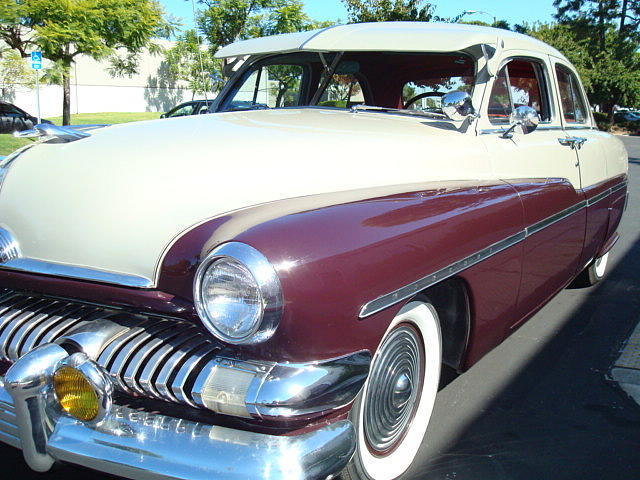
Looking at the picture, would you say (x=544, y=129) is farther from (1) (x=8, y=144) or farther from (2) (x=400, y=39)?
(1) (x=8, y=144)

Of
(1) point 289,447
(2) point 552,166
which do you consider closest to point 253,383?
(1) point 289,447

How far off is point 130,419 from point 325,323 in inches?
23.3

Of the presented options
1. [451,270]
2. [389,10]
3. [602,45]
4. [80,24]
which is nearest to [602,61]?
[602,45]

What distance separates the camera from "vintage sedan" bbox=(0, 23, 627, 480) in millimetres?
1612

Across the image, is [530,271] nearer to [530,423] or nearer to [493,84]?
[530,423]

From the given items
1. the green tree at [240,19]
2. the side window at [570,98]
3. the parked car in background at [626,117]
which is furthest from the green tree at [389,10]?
the parked car in background at [626,117]

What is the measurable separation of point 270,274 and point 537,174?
2.03 metres

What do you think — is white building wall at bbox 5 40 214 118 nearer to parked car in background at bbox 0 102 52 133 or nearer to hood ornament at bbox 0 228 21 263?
parked car in background at bbox 0 102 52 133

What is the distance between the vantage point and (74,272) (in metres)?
1.93

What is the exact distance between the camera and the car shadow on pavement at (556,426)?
7.83 feet

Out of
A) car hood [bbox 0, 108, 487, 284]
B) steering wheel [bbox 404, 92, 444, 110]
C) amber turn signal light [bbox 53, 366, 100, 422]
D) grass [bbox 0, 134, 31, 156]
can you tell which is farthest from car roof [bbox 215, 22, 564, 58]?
grass [bbox 0, 134, 31, 156]

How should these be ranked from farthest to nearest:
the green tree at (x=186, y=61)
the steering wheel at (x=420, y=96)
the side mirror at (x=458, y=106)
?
the green tree at (x=186, y=61)
the steering wheel at (x=420, y=96)
the side mirror at (x=458, y=106)

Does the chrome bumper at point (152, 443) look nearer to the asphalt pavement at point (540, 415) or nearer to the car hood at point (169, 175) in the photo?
the asphalt pavement at point (540, 415)

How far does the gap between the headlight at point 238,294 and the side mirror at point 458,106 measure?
1526mm
